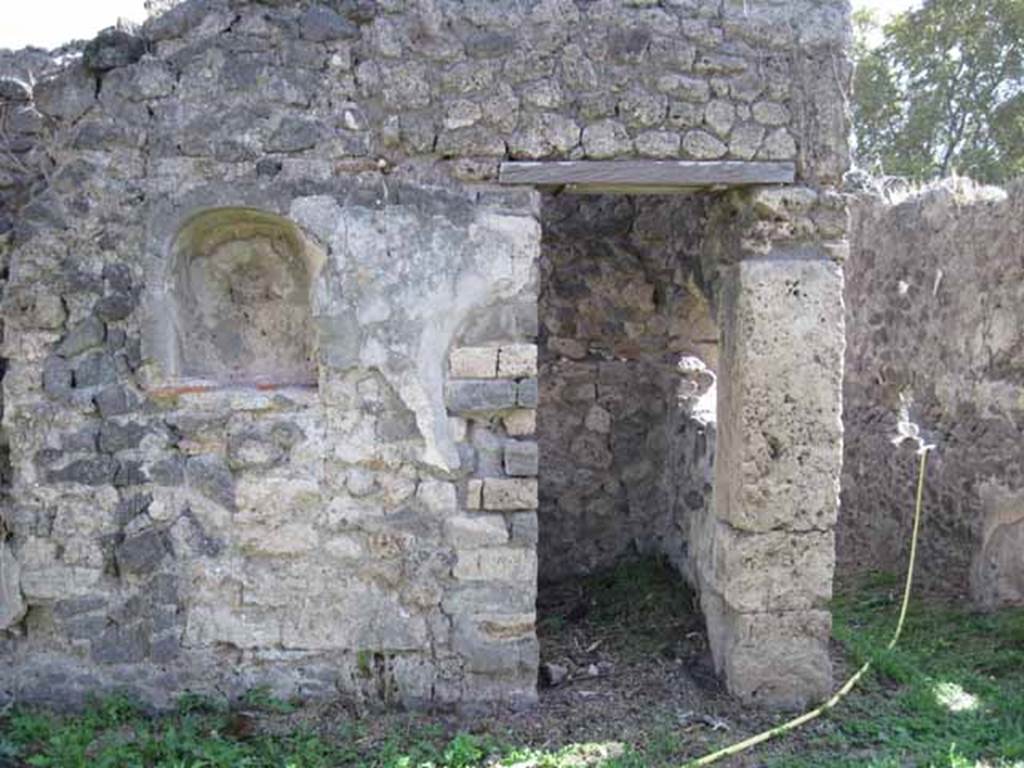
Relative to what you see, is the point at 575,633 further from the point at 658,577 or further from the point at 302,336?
the point at 302,336

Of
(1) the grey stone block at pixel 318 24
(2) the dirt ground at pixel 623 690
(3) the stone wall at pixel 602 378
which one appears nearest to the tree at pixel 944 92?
(3) the stone wall at pixel 602 378

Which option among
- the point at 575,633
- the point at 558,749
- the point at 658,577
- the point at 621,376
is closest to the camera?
the point at 558,749

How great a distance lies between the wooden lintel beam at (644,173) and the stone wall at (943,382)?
2.34 metres

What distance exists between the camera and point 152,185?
413cm

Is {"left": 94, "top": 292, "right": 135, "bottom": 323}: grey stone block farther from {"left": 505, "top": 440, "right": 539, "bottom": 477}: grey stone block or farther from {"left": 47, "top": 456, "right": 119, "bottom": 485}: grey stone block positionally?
{"left": 505, "top": 440, "right": 539, "bottom": 477}: grey stone block

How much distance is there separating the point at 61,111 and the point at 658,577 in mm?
3982

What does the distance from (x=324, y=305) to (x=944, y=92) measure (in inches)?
514

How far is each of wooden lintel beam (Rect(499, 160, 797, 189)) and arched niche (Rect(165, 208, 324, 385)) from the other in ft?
3.41

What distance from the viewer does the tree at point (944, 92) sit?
13914 mm

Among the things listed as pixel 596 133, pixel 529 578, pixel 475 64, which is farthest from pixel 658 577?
pixel 475 64

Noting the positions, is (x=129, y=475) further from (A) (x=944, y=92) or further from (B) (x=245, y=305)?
(A) (x=944, y=92)

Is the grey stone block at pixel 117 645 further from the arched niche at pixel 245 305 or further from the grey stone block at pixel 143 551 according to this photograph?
the arched niche at pixel 245 305

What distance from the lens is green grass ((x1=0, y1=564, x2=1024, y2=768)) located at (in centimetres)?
388

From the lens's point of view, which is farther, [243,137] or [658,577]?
[658,577]
